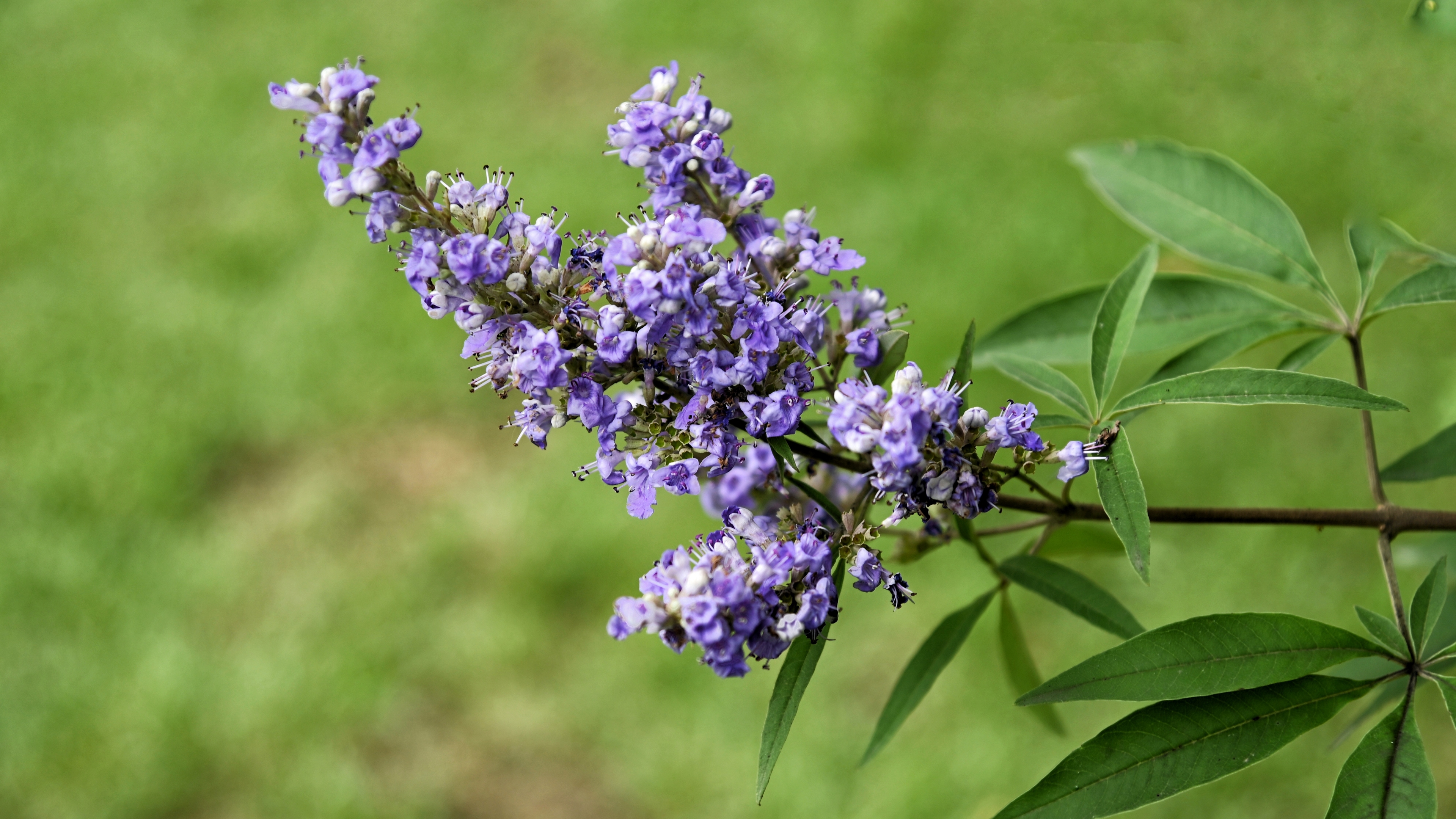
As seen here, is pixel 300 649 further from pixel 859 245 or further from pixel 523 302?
pixel 523 302

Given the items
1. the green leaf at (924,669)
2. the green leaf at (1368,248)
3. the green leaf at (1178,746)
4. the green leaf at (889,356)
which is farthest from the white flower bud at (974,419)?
the green leaf at (1368,248)

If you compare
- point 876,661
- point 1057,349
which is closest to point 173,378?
point 876,661

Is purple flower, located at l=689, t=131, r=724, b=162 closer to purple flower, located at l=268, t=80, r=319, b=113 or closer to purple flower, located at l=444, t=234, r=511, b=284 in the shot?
purple flower, located at l=444, t=234, r=511, b=284

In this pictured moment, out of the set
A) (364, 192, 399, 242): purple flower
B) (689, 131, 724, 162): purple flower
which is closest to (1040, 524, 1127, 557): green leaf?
(689, 131, 724, 162): purple flower

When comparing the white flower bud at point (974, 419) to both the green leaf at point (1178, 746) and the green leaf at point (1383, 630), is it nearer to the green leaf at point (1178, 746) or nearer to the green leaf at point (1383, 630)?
the green leaf at point (1178, 746)

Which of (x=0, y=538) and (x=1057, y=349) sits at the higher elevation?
(x=0, y=538)

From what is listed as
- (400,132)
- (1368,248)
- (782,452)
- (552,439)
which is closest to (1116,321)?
(1368,248)
